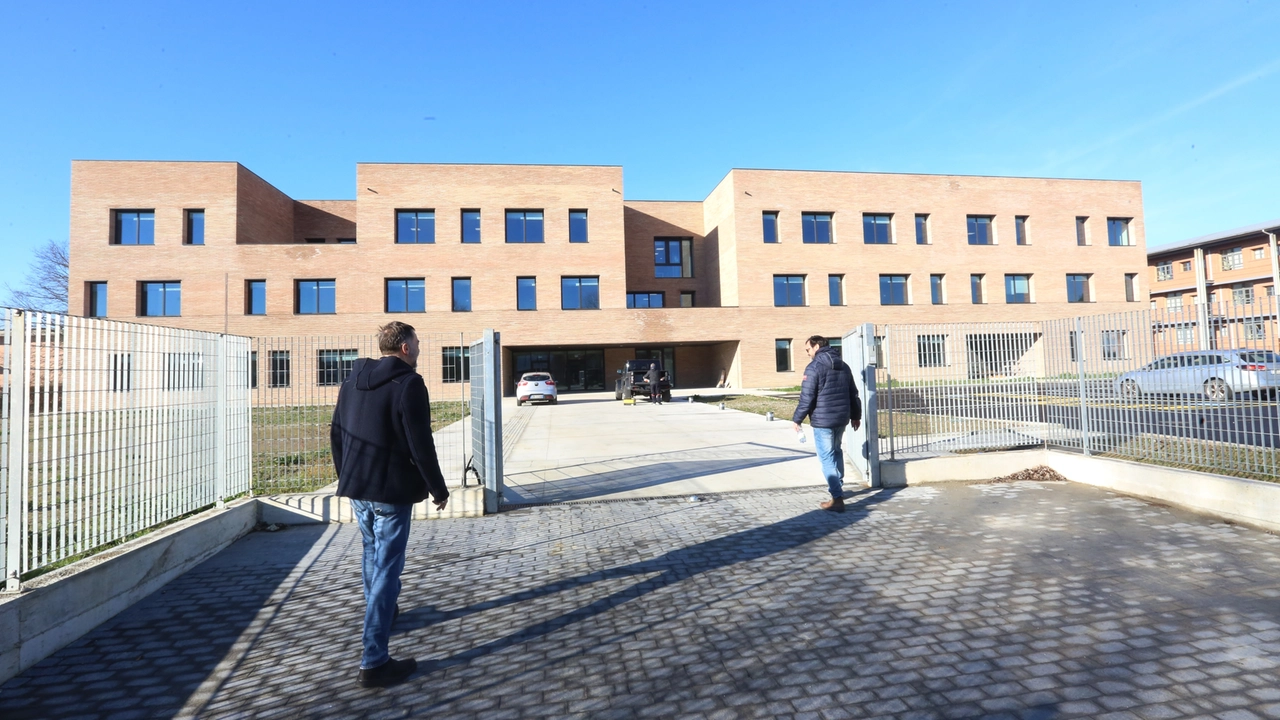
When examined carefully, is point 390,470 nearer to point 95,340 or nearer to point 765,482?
point 95,340

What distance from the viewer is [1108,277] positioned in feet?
127

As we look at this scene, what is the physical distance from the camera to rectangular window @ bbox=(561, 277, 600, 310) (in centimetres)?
3419

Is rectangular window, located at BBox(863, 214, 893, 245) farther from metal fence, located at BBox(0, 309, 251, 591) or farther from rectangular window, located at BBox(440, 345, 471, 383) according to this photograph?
metal fence, located at BBox(0, 309, 251, 591)

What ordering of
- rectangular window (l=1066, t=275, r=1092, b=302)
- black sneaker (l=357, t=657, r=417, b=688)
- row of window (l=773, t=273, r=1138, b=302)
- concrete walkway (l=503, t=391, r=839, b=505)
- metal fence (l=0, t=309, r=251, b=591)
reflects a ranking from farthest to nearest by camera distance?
rectangular window (l=1066, t=275, r=1092, b=302), row of window (l=773, t=273, r=1138, b=302), concrete walkway (l=503, t=391, r=839, b=505), metal fence (l=0, t=309, r=251, b=591), black sneaker (l=357, t=657, r=417, b=688)

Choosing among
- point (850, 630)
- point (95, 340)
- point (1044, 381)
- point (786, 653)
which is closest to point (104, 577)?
point (95, 340)

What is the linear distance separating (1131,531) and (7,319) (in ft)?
26.6

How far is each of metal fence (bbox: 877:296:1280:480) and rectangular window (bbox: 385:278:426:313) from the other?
28.9m

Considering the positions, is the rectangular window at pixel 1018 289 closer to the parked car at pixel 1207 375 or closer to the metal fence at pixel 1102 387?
the metal fence at pixel 1102 387

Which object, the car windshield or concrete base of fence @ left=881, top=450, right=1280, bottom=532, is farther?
the car windshield

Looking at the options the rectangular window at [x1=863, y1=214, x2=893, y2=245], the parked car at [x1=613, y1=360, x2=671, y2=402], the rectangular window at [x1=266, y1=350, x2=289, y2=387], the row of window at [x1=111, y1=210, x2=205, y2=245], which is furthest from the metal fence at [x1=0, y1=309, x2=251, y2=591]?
the rectangular window at [x1=863, y1=214, x2=893, y2=245]

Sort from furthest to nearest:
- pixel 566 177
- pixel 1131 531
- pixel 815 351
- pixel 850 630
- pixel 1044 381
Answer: pixel 566 177
pixel 1044 381
pixel 815 351
pixel 1131 531
pixel 850 630

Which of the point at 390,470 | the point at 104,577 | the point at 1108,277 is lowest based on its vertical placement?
the point at 104,577

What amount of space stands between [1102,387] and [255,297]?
1399 inches

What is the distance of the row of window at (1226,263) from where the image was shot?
45.3m
